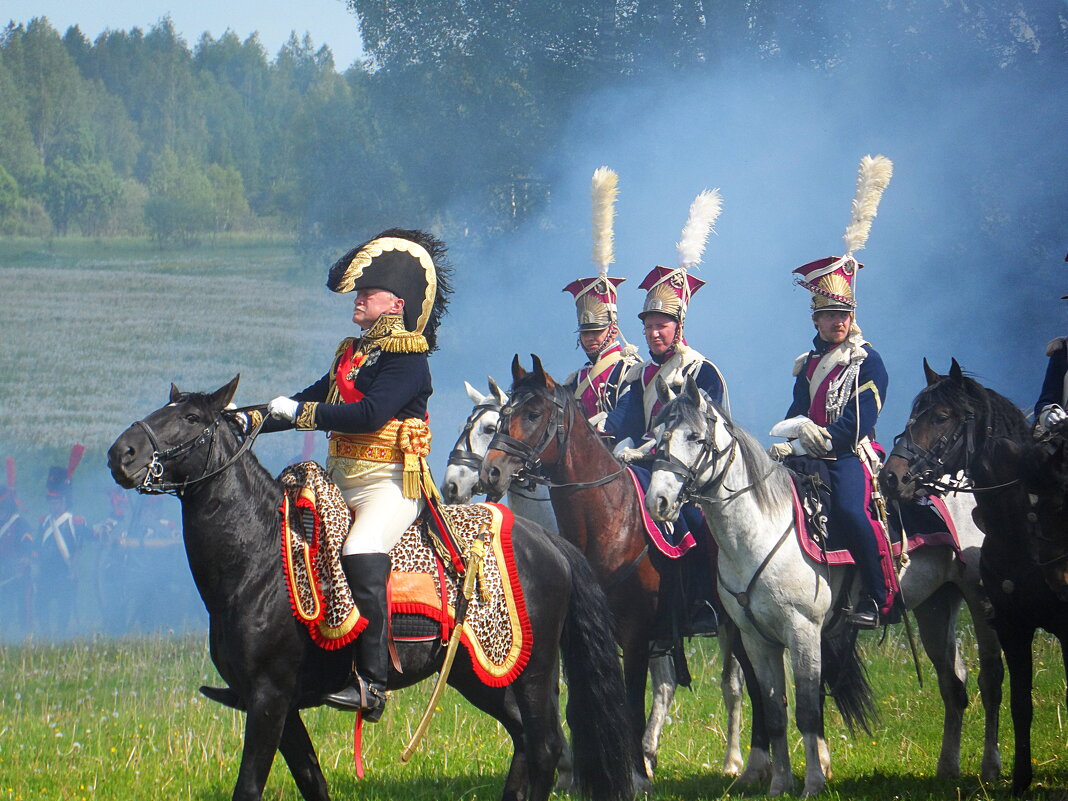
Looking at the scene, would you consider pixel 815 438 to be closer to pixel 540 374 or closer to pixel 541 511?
pixel 540 374

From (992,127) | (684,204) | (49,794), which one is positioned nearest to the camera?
(49,794)

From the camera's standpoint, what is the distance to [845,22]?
736 inches

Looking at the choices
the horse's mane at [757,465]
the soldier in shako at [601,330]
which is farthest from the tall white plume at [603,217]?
the horse's mane at [757,465]

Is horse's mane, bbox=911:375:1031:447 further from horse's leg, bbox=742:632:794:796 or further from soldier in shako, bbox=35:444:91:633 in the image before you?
soldier in shako, bbox=35:444:91:633

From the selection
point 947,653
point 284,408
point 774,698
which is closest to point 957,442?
point 774,698

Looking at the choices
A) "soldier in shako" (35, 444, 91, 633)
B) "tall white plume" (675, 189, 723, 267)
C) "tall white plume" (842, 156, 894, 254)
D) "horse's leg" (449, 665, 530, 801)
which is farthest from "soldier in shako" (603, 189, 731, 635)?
"soldier in shako" (35, 444, 91, 633)

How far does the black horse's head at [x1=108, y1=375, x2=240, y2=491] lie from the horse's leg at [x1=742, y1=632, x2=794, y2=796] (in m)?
3.70

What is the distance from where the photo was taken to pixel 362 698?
17.9 feet

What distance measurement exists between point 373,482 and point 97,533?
1443 cm

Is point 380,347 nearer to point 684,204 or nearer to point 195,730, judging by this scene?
point 195,730

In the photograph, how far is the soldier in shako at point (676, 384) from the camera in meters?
8.02

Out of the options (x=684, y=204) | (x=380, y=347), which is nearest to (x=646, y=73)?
(x=684, y=204)

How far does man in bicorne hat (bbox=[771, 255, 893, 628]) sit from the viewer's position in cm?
747

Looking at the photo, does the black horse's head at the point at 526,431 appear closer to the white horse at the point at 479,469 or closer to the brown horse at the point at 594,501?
the brown horse at the point at 594,501
